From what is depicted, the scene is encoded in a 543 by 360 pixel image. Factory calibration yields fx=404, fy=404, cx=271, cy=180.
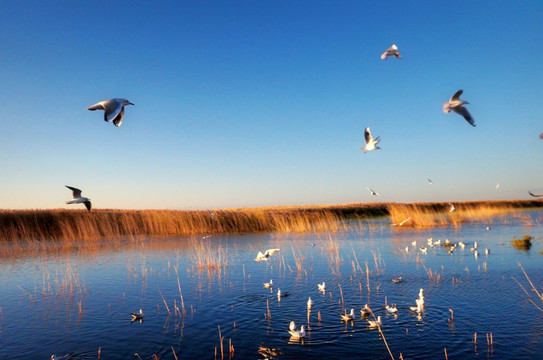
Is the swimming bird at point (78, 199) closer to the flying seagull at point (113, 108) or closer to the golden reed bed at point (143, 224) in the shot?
the flying seagull at point (113, 108)

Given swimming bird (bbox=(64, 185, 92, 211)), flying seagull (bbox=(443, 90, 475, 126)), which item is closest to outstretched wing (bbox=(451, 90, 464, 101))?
flying seagull (bbox=(443, 90, 475, 126))

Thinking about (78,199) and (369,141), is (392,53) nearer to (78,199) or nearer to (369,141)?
(369,141)

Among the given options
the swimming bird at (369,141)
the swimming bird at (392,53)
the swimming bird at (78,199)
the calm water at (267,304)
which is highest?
the swimming bird at (392,53)

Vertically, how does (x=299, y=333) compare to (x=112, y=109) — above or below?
below

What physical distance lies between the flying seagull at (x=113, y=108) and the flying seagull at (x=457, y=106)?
16.7 feet

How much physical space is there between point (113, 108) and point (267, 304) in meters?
4.66

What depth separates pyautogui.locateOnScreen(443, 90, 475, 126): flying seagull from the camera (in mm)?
6324

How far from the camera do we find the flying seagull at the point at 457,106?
249 inches

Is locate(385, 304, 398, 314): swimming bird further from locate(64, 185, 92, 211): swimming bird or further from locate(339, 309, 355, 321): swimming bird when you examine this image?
locate(64, 185, 92, 211): swimming bird

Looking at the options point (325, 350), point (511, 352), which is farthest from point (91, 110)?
point (511, 352)

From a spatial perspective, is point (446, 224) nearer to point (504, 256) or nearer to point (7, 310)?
point (504, 256)

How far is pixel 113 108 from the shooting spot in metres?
6.08

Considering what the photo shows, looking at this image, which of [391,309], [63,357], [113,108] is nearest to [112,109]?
[113,108]

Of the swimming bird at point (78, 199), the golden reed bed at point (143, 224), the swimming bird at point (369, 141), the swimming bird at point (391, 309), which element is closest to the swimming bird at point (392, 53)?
the swimming bird at point (369, 141)
